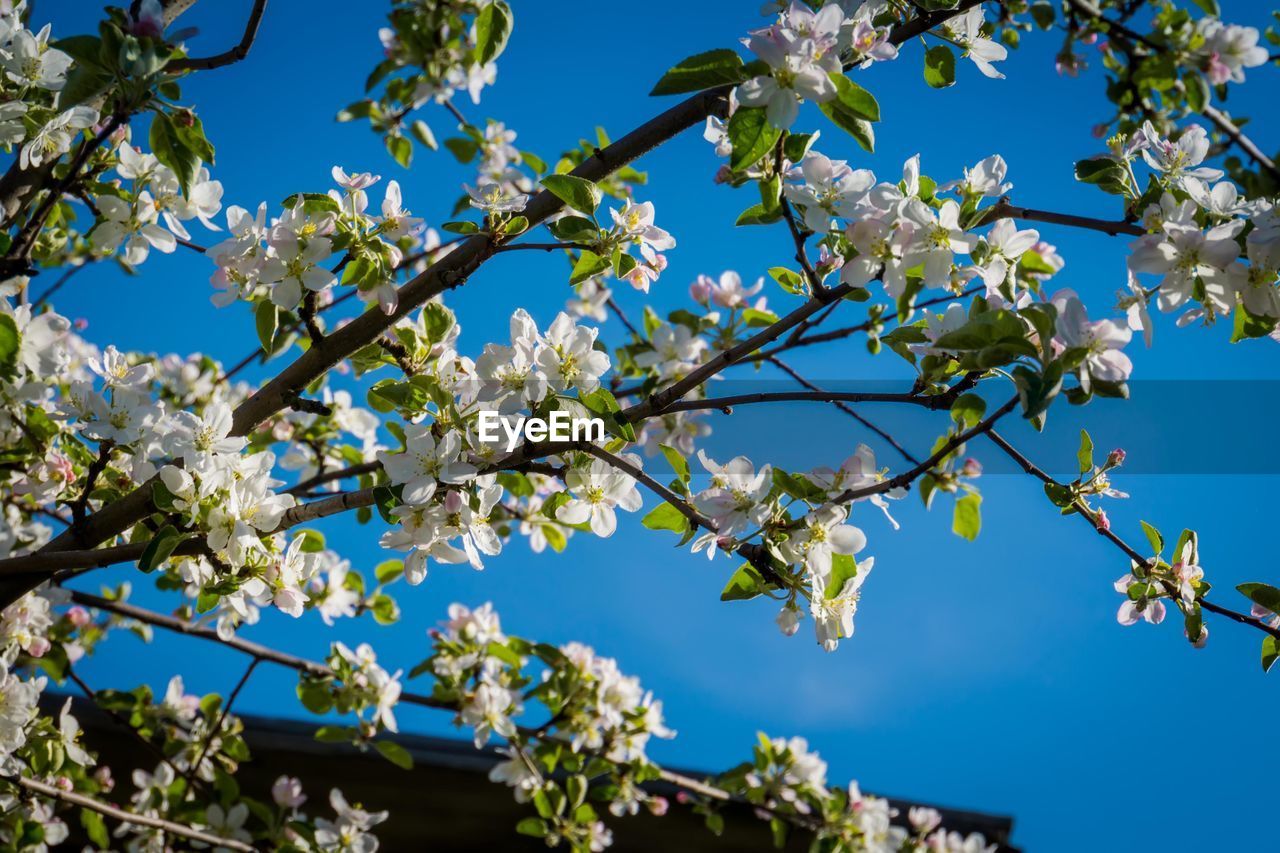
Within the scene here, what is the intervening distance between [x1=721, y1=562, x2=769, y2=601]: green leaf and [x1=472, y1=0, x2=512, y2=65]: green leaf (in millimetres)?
817

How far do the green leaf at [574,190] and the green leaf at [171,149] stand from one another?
0.46 meters

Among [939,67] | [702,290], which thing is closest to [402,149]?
[702,290]

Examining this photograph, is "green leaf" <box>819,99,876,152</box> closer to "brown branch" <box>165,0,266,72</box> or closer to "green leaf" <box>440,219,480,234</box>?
"green leaf" <box>440,219,480,234</box>

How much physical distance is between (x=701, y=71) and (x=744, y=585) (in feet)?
2.03

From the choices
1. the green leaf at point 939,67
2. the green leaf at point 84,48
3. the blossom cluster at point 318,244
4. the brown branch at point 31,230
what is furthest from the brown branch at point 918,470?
the brown branch at point 31,230

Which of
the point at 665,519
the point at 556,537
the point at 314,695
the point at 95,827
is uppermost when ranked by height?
the point at 556,537

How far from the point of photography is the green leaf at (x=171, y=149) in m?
1.14

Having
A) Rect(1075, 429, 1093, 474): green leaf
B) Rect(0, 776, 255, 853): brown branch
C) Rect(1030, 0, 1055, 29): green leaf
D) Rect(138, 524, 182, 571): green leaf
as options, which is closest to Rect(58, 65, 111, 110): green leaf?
Rect(138, 524, 182, 571): green leaf

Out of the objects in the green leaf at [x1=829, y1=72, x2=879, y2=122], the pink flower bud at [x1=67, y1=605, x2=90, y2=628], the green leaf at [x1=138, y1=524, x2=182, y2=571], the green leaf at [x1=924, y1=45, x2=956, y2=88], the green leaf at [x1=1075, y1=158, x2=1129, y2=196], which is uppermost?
the green leaf at [x1=924, y1=45, x2=956, y2=88]

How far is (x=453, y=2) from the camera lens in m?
2.39

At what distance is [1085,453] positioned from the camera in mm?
1324

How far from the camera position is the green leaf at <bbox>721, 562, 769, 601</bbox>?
1.16 metres

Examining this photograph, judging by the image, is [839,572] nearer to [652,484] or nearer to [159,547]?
[652,484]

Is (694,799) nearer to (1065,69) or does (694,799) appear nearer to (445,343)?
(445,343)
